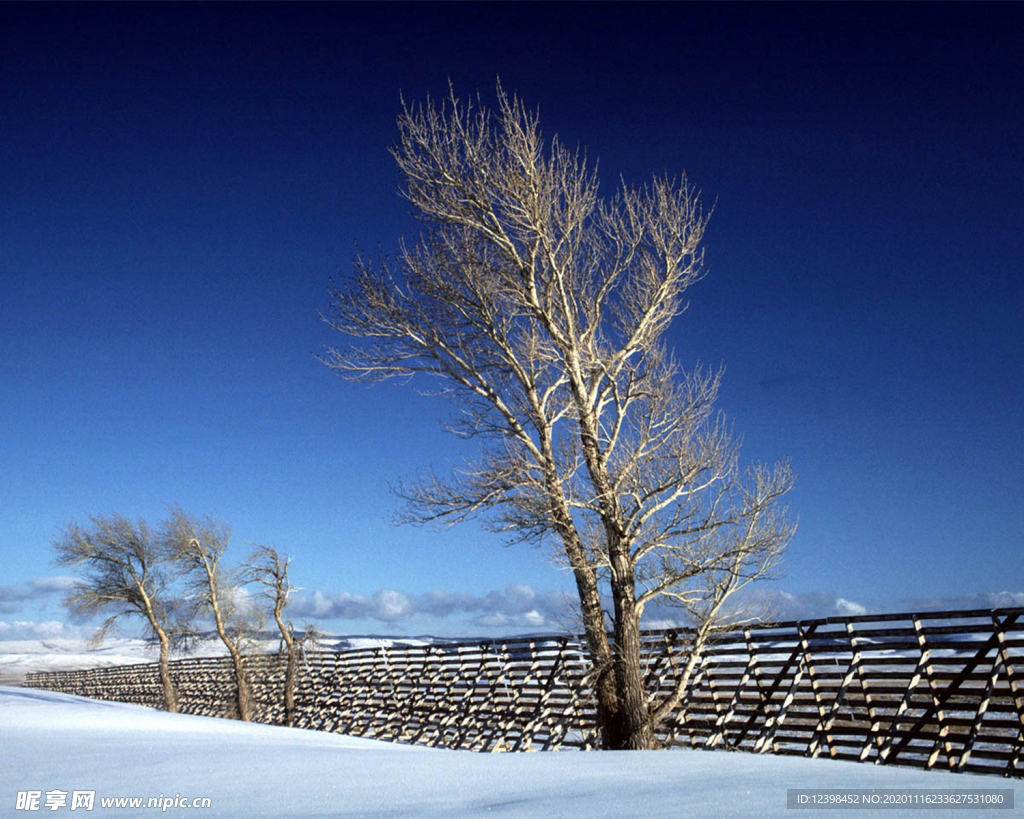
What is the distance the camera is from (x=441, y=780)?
3.13m

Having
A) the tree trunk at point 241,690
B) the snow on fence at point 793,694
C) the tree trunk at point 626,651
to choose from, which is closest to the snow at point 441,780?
the tree trunk at point 626,651

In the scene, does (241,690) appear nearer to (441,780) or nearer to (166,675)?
(166,675)

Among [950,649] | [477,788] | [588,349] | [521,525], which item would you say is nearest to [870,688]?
[950,649]

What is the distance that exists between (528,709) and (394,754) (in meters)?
9.21

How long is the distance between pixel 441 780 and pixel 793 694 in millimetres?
7492

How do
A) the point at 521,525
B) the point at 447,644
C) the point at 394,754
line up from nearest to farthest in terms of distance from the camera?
the point at 394,754 → the point at 521,525 → the point at 447,644

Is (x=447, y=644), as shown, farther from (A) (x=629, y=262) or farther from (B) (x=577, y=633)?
(A) (x=629, y=262)

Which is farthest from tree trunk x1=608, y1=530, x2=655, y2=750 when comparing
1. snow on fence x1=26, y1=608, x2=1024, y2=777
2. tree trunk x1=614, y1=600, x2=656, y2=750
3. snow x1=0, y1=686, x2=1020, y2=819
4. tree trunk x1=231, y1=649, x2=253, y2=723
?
tree trunk x1=231, y1=649, x2=253, y2=723

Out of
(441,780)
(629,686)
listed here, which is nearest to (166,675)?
(629,686)

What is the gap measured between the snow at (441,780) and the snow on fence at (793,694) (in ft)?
17.1

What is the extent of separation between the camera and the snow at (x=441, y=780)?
2.54 meters

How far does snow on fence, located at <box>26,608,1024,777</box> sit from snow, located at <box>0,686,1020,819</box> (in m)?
5.21

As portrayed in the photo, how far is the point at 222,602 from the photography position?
928 inches

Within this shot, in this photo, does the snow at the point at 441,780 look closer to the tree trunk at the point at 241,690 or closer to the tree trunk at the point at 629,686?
the tree trunk at the point at 629,686
